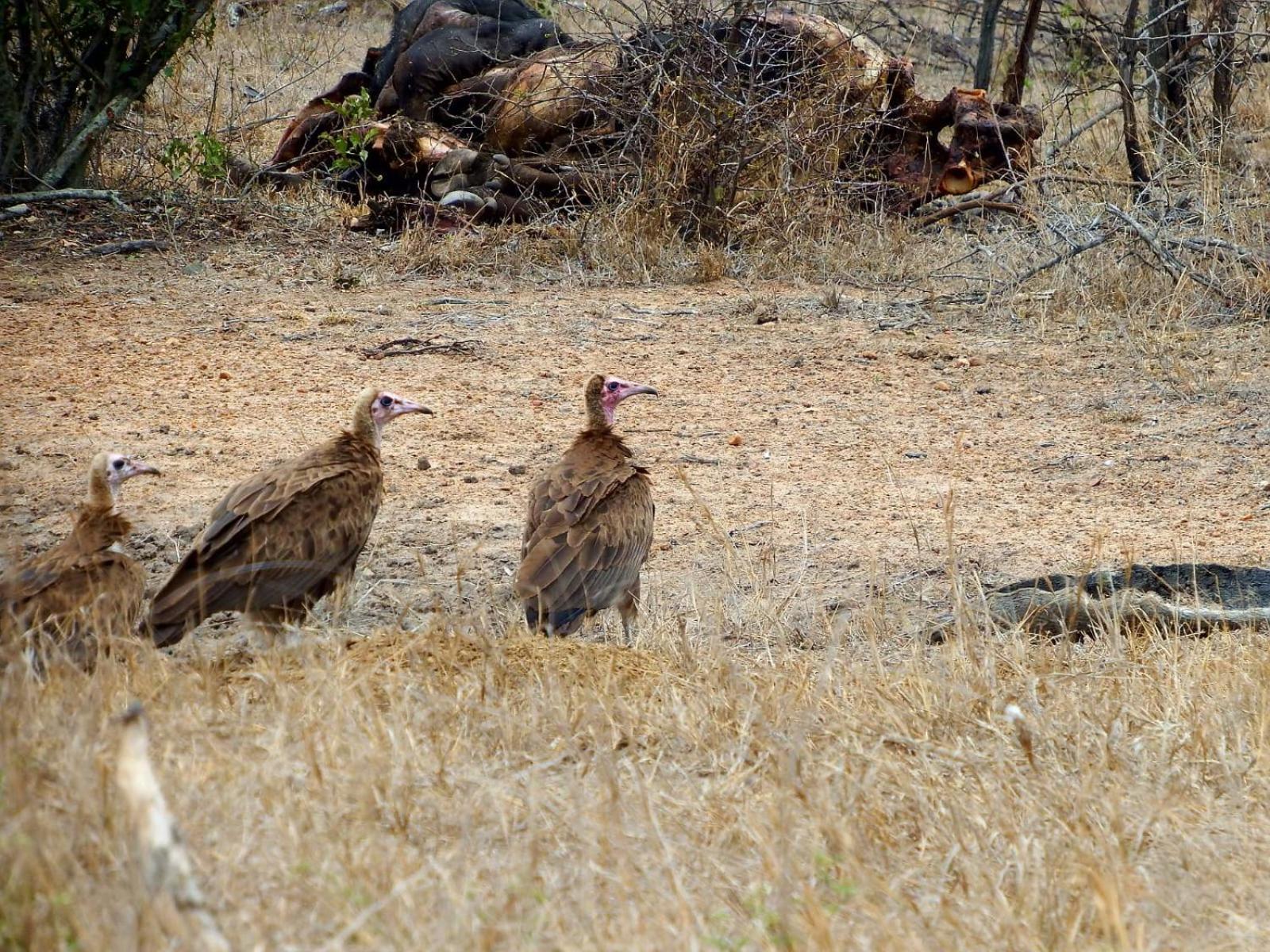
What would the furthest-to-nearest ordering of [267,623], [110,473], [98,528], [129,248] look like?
[129,248] → [110,473] → [267,623] → [98,528]

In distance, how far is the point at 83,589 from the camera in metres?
4.66

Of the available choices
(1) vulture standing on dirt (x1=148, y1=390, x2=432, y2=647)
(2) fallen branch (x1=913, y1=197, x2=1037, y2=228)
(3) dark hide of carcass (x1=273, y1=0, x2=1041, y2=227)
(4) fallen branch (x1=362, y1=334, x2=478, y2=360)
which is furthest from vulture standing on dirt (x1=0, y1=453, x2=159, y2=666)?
(2) fallen branch (x1=913, y1=197, x2=1037, y2=228)

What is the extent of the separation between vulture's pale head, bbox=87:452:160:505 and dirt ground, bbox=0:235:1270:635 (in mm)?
403

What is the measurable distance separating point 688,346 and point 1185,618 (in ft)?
14.1

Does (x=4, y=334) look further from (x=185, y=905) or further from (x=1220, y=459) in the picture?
(x=185, y=905)

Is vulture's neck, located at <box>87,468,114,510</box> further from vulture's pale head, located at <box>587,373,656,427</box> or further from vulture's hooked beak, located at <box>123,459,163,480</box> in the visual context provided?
vulture's pale head, located at <box>587,373,656,427</box>

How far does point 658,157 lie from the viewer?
34.4 feet

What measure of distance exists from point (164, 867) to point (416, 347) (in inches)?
256

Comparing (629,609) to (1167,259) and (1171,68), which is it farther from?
(1171,68)

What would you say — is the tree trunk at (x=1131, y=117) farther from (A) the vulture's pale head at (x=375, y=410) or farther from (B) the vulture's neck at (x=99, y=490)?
(B) the vulture's neck at (x=99, y=490)

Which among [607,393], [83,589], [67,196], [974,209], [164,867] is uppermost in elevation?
[974,209]

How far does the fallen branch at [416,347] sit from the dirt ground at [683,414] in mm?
70

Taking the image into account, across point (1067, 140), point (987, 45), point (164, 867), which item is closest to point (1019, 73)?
point (1067, 140)

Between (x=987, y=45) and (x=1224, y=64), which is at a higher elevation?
(x=987, y=45)
